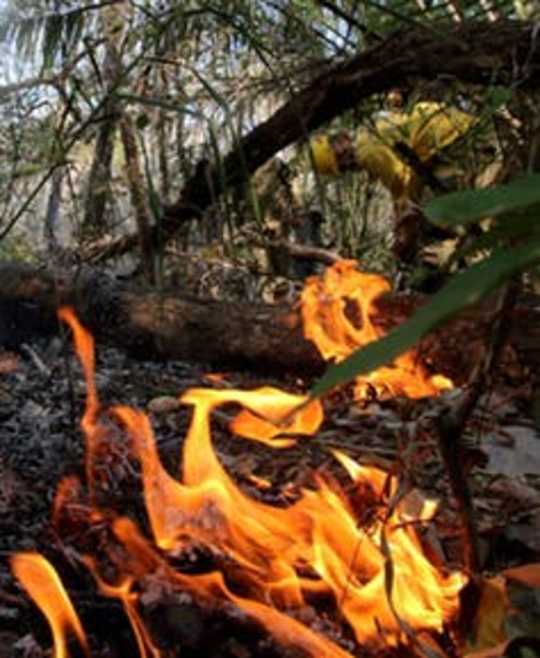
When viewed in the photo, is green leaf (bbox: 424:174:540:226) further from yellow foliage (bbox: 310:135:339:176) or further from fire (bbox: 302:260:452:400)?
yellow foliage (bbox: 310:135:339:176)

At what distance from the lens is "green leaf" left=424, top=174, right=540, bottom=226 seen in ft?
1.59

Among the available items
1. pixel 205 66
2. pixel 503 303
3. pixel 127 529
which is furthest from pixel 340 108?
pixel 503 303

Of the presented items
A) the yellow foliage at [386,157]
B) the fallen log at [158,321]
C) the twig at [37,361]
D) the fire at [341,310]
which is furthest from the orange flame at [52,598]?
the yellow foliage at [386,157]

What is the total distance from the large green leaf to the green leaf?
0.08 ft

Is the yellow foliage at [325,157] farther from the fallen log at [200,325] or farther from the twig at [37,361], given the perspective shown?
the twig at [37,361]

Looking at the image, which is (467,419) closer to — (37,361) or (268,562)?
(268,562)

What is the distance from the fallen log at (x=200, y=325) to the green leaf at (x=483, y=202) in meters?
2.41

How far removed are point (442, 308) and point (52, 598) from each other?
131cm

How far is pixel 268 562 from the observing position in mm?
1674

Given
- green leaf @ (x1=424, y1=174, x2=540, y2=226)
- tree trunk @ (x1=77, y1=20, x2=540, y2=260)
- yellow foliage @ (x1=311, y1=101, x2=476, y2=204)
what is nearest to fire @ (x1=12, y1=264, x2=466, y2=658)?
tree trunk @ (x1=77, y1=20, x2=540, y2=260)

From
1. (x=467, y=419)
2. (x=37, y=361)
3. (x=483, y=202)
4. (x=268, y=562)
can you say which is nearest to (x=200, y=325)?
(x=37, y=361)

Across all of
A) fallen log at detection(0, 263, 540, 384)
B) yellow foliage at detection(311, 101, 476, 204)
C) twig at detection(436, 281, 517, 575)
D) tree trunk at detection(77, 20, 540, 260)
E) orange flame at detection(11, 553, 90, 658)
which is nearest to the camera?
twig at detection(436, 281, 517, 575)

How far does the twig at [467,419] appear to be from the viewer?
1.01 metres

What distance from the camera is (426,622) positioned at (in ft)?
4.99
